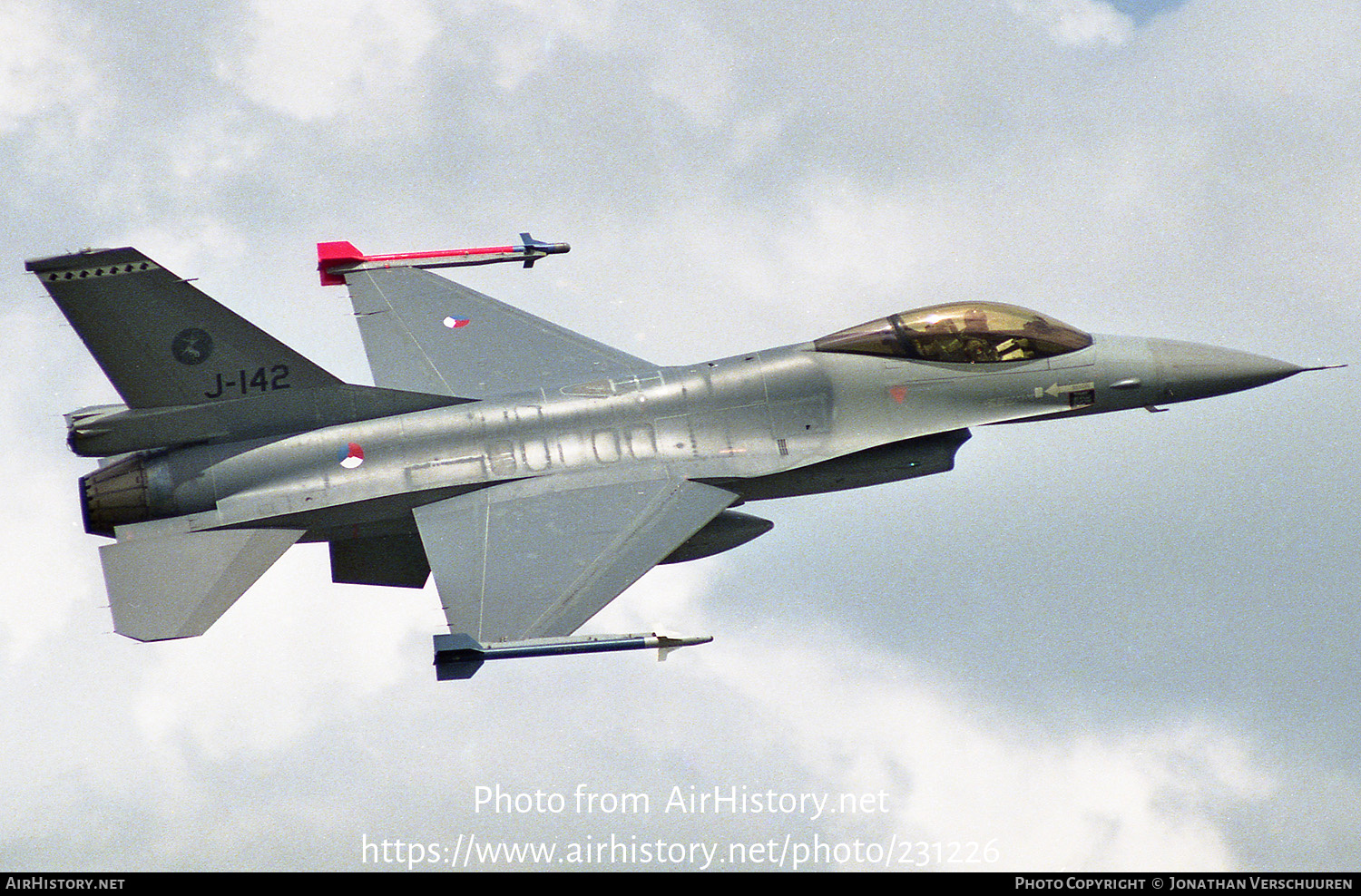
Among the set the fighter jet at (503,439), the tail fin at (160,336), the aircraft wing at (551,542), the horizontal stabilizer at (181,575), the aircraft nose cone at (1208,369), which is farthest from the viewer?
the aircraft nose cone at (1208,369)

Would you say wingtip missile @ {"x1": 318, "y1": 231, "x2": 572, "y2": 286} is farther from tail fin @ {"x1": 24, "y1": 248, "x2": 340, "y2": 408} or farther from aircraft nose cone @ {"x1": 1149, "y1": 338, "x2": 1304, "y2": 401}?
aircraft nose cone @ {"x1": 1149, "y1": 338, "x2": 1304, "y2": 401}

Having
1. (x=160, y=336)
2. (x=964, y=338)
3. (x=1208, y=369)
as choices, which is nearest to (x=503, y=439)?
(x=160, y=336)

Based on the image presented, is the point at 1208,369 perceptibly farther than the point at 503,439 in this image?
Yes

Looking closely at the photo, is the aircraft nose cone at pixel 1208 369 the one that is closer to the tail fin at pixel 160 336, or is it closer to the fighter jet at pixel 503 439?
the fighter jet at pixel 503 439

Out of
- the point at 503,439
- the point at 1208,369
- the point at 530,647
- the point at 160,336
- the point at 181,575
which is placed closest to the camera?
the point at 530,647

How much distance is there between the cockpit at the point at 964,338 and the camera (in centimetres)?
2195

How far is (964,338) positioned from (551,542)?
19.3 ft

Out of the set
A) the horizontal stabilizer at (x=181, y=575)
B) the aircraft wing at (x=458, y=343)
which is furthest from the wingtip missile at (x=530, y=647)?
the aircraft wing at (x=458, y=343)

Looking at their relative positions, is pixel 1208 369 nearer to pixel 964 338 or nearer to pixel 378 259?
pixel 964 338

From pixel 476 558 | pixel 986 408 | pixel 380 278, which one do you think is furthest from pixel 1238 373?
pixel 380 278

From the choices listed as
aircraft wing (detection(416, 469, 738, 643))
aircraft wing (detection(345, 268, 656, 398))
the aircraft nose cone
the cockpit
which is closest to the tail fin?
aircraft wing (detection(345, 268, 656, 398))

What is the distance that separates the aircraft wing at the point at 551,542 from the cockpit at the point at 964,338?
2825mm

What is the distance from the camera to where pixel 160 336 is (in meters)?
21.2

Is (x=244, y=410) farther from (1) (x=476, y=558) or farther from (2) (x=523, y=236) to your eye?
(2) (x=523, y=236)
